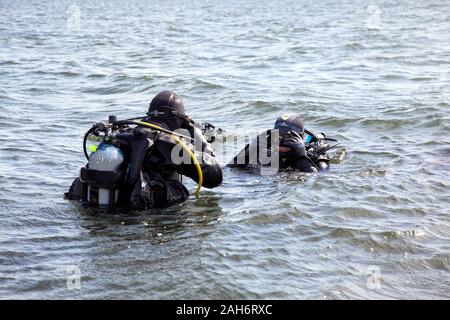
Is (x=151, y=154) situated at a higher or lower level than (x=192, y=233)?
higher

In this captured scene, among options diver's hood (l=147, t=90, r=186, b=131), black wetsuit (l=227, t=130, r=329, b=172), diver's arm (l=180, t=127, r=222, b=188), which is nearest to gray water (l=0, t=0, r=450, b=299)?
black wetsuit (l=227, t=130, r=329, b=172)

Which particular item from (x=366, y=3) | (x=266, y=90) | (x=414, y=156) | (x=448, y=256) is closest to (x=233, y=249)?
(x=448, y=256)

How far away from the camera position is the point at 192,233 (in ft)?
19.2

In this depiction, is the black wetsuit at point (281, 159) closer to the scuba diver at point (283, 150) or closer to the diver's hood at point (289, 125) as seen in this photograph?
the scuba diver at point (283, 150)

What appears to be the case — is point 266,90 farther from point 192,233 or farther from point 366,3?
point 366,3

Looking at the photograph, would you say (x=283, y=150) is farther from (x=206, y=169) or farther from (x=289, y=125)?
(x=206, y=169)

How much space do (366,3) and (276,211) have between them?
26.3 m

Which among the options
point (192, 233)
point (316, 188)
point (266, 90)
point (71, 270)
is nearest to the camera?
point (71, 270)

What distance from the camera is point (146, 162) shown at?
602 centimetres

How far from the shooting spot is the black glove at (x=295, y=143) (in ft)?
23.7

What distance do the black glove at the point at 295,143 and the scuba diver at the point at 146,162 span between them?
1193 mm

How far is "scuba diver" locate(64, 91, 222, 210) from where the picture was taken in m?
5.78

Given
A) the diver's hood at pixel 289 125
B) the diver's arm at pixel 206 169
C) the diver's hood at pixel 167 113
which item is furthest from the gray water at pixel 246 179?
the diver's hood at pixel 167 113

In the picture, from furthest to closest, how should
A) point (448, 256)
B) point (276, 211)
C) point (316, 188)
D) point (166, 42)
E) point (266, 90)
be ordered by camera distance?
1. point (166, 42)
2. point (266, 90)
3. point (316, 188)
4. point (276, 211)
5. point (448, 256)
